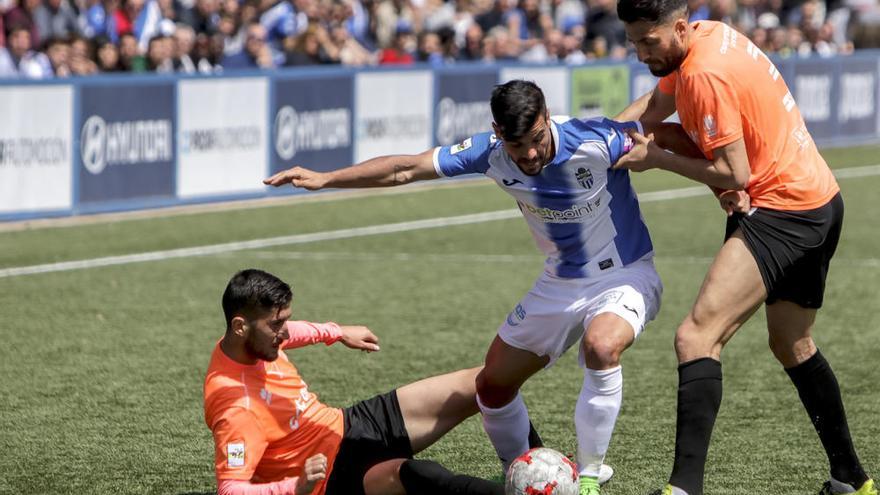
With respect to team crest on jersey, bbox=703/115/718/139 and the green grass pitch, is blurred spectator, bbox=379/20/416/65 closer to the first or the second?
the green grass pitch

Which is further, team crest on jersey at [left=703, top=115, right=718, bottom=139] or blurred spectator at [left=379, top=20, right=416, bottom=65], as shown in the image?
blurred spectator at [left=379, top=20, right=416, bottom=65]

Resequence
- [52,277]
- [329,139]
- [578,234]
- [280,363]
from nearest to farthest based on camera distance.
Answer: [280,363] < [578,234] < [52,277] < [329,139]

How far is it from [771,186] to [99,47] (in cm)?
1143

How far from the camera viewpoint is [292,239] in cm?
1433

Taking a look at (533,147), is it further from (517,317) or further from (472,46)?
(472,46)

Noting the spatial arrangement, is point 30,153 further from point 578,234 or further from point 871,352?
point 578,234

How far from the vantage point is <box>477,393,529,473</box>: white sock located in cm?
628

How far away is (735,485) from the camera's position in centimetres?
646

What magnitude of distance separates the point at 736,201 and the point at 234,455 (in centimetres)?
216

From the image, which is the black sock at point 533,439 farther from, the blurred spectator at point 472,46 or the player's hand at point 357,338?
the blurred spectator at point 472,46

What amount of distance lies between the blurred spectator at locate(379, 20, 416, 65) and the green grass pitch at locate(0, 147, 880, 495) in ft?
16.6

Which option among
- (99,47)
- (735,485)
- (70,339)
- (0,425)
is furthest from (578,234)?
(99,47)

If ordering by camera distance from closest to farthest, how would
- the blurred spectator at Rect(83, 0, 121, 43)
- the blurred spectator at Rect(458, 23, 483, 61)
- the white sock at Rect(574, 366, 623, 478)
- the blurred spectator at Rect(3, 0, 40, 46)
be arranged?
the white sock at Rect(574, 366, 623, 478), the blurred spectator at Rect(3, 0, 40, 46), the blurred spectator at Rect(83, 0, 121, 43), the blurred spectator at Rect(458, 23, 483, 61)

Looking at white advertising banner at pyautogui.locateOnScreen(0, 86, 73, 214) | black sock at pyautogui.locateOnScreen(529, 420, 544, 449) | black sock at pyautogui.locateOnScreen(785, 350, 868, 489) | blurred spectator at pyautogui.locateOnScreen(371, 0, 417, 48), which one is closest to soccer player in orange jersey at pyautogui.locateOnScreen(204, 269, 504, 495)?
black sock at pyautogui.locateOnScreen(529, 420, 544, 449)
